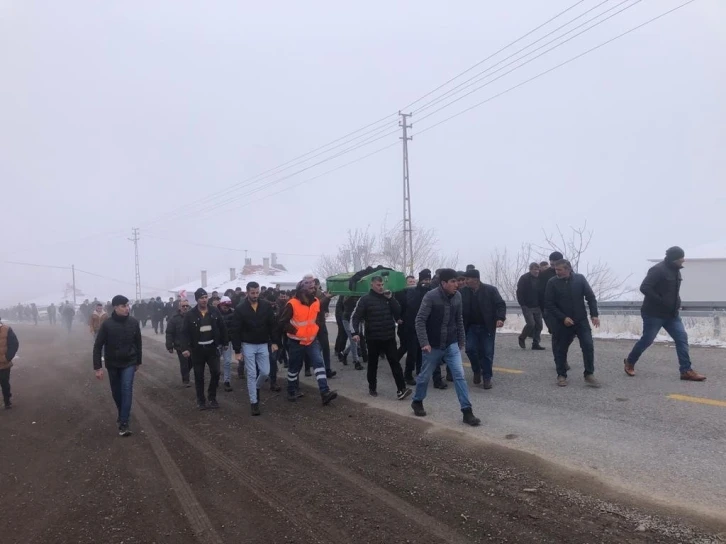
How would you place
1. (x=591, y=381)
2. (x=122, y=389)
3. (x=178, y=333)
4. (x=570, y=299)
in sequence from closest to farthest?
(x=122, y=389) < (x=591, y=381) < (x=570, y=299) < (x=178, y=333)

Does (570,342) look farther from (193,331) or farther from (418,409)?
(193,331)

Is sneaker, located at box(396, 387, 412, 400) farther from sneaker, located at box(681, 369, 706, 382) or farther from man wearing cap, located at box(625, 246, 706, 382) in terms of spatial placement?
sneaker, located at box(681, 369, 706, 382)

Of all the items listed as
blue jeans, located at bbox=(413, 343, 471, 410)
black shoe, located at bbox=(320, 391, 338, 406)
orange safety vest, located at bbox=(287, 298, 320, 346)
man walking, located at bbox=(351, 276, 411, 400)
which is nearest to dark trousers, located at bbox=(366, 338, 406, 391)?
man walking, located at bbox=(351, 276, 411, 400)

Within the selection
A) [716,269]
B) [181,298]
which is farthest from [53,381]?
[716,269]

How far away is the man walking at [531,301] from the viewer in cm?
1179

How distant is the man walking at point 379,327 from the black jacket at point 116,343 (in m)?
3.32

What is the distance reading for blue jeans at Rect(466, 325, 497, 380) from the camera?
8883 mm

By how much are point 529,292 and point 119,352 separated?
8.09 m

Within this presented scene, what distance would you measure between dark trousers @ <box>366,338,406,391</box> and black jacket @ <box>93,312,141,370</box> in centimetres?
350

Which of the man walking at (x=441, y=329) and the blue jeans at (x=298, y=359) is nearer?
the man walking at (x=441, y=329)

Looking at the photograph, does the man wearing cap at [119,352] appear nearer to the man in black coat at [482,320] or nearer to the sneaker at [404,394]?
the sneaker at [404,394]

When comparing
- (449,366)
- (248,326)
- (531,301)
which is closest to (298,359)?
(248,326)

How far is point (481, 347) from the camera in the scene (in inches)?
354

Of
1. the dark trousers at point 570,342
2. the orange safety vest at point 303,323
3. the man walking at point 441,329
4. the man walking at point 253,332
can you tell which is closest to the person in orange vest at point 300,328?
the orange safety vest at point 303,323
